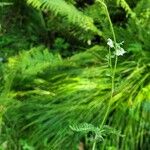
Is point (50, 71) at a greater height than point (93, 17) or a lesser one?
lesser

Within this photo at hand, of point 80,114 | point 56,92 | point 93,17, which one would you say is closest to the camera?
point 80,114

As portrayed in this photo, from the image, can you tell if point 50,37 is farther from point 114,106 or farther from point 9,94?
point 114,106

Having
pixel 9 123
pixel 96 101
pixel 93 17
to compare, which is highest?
pixel 93 17

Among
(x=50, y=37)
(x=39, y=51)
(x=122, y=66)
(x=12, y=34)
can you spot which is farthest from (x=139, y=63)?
(x=12, y=34)

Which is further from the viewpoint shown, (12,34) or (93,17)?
(12,34)

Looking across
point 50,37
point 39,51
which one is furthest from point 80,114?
point 50,37

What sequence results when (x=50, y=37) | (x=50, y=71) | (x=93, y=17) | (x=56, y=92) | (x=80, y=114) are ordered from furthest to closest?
(x=50, y=37), (x=93, y=17), (x=50, y=71), (x=56, y=92), (x=80, y=114)
